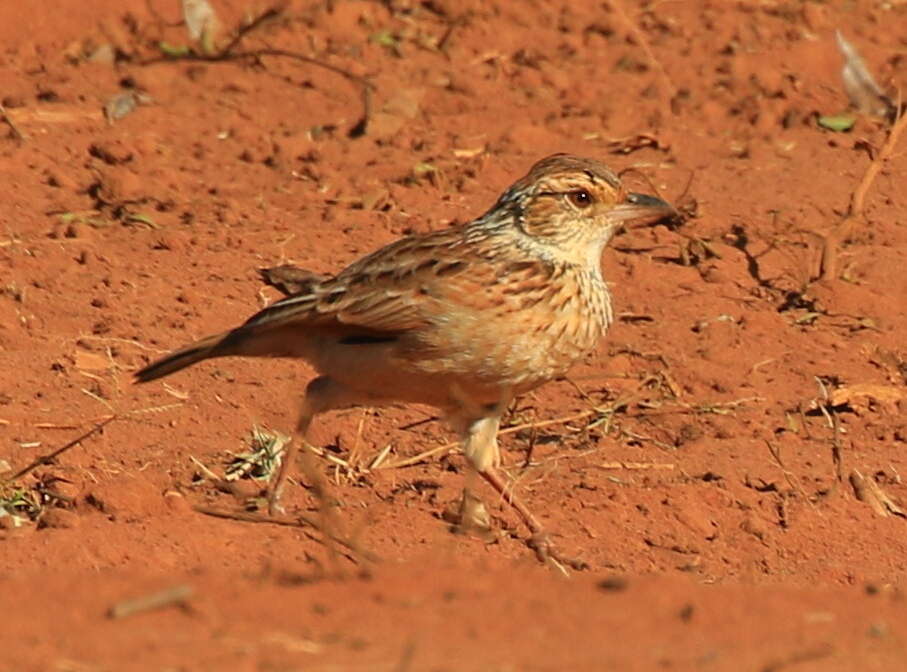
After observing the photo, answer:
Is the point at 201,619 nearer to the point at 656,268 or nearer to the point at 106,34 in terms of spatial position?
the point at 656,268

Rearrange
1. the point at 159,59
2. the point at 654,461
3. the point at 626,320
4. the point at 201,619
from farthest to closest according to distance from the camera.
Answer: the point at 159,59 < the point at 626,320 < the point at 654,461 < the point at 201,619

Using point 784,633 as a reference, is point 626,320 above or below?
below

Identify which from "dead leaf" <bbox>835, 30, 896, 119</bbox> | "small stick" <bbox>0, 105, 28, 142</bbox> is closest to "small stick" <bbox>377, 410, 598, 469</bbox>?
"small stick" <bbox>0, 105, 28, 142</bbox>

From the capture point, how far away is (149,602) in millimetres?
5910

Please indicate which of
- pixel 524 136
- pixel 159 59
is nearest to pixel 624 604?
pixel 524 136

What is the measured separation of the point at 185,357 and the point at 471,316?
1288 mm

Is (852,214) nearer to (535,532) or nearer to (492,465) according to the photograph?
(492,465)

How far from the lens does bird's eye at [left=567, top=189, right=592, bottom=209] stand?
8.68 meters

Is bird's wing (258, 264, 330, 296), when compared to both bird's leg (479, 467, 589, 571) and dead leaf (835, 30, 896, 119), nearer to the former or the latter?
bird's leg (479, 467, 589, 571)

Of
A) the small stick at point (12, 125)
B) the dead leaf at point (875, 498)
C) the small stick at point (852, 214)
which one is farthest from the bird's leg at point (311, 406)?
the small stick at point (12, 125)

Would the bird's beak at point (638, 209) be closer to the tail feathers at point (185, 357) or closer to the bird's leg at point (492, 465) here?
the bird's leg at point (492, 465)

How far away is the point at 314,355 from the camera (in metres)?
8.62

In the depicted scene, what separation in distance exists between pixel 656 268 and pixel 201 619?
5991mm

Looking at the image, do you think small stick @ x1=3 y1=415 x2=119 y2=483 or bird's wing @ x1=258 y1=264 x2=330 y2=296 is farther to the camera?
bird's wing @ x1=258 y1=264 x2=330 y2=296
